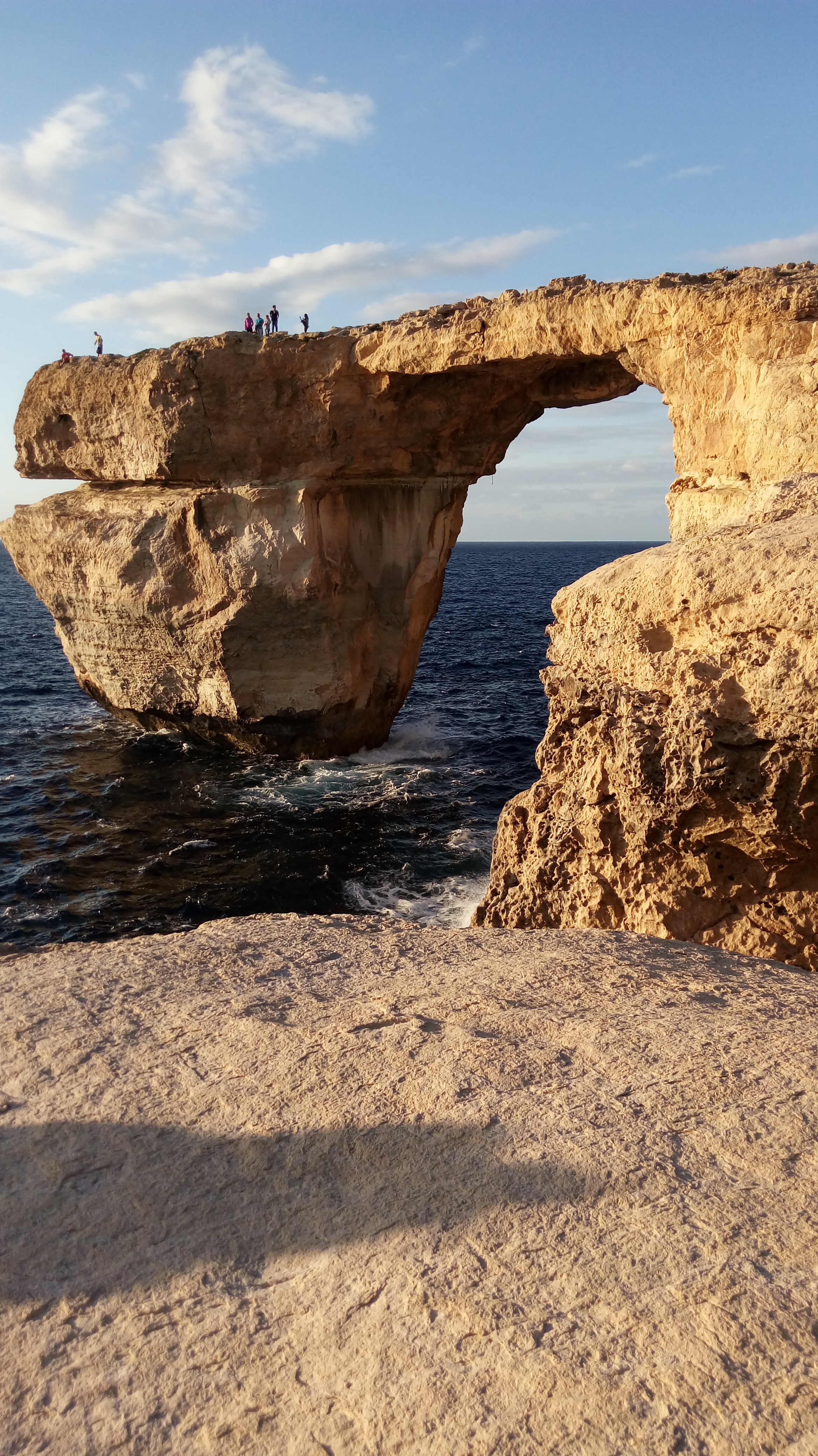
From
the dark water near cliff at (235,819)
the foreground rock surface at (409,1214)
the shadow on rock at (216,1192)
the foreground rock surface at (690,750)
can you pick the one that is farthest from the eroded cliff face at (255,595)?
the shadow on rock at (216,1192)

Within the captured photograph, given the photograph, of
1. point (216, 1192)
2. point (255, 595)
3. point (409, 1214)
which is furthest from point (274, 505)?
point (409, 1214)

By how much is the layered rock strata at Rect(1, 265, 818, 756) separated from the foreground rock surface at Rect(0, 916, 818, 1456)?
1137cm

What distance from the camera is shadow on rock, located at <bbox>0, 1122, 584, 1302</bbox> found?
10.9ft

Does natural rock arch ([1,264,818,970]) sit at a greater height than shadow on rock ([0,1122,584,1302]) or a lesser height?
greater

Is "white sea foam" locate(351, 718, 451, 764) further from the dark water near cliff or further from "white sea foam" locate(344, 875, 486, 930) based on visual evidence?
"white sea foam" locate(344, 875, 486, 930)

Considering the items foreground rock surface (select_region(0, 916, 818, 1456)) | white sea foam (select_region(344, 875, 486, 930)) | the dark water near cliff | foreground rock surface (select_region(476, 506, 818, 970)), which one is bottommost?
white sea foam (select_region(344, 875, 486, 930))

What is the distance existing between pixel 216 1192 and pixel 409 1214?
0.76 metres

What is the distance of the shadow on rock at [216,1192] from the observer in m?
3.33

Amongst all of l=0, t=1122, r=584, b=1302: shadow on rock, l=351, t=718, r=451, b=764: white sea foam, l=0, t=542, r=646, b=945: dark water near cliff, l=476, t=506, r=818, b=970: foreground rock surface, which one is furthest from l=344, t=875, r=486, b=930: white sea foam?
l=0, t=1122, r=584, b=1302: shadow on rock

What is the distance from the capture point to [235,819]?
52.3 ft

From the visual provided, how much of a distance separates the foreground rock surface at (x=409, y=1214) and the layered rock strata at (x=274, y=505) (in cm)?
1137

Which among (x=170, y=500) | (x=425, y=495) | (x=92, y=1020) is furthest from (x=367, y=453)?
(x=92, y=1020)

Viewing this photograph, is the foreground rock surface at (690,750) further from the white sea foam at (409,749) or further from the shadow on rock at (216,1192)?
the white sea foam at (409,749)

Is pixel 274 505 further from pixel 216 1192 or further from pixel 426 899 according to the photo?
pixel 216 1192
